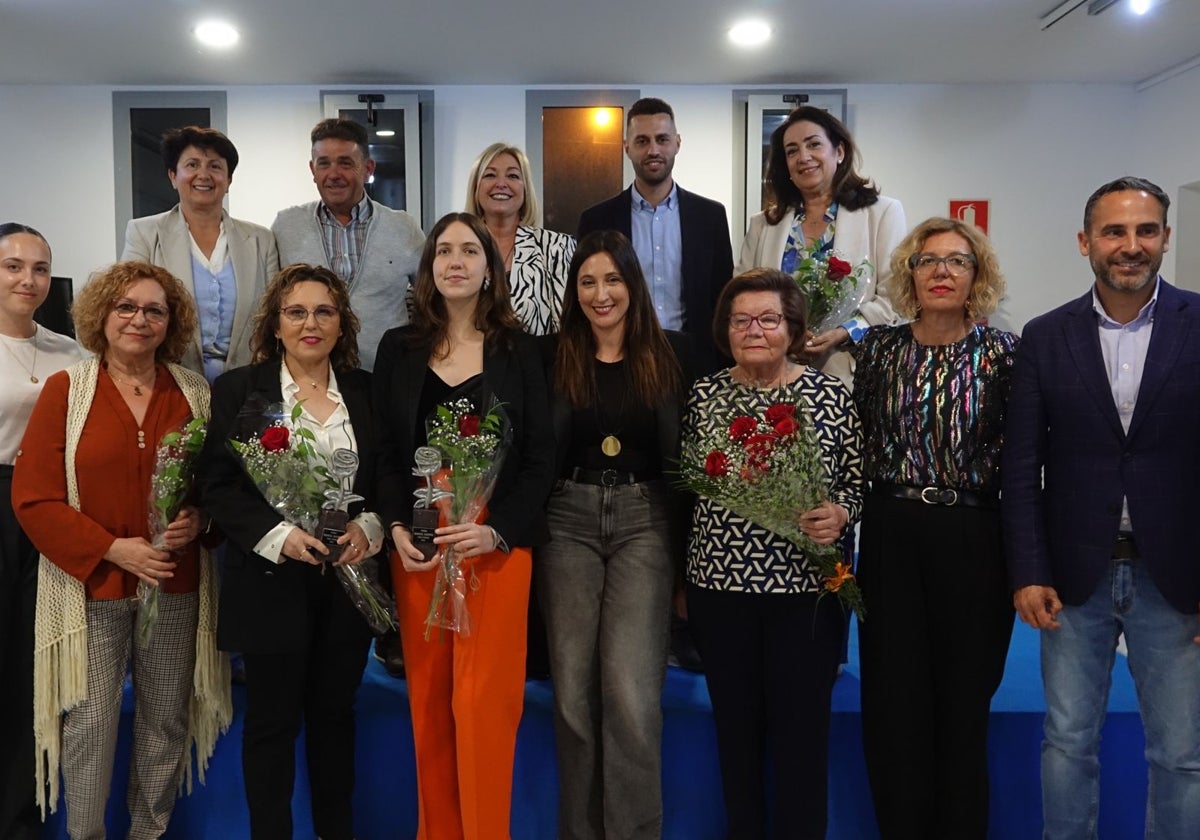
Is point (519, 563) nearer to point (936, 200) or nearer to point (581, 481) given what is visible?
point (581, 481)

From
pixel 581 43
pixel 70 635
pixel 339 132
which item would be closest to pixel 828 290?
pixel 339 132

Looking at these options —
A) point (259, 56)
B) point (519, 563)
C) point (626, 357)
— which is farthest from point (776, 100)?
point (519, 563)

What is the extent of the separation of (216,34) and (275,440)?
3.99 metres

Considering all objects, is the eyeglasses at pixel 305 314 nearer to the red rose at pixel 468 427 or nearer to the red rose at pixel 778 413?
the red rose at pixel 468 427

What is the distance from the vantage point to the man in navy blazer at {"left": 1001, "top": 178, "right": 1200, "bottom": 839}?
2248 mm

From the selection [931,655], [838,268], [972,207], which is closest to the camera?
[931,655]

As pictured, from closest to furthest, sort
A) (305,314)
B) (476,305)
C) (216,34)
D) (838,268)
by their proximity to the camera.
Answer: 1. (305,314)
2. (476,305)
3. (838,268)
4. (216,34)

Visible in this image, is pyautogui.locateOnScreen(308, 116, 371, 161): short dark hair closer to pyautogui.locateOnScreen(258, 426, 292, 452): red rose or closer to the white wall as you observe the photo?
pyautogui.locateOnScreen(258, 426, 292, 452): red rose

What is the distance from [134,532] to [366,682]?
1006 millimetres

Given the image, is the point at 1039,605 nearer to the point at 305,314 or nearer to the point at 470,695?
the point at 470,695

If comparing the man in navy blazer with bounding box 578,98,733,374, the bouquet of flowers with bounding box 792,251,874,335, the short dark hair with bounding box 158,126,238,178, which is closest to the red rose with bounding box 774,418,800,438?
the bouquet of flowers with bounding box 792,251,874,335

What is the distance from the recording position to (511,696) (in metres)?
2.53

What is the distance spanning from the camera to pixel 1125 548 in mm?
2305

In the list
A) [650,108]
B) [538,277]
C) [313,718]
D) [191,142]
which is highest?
[650,108]
